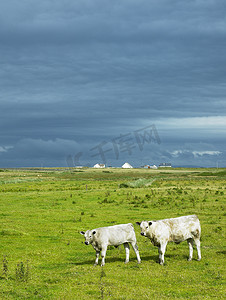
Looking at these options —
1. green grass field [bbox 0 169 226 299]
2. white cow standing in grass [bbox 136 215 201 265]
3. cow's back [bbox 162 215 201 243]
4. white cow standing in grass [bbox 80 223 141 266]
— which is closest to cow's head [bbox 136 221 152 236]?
white cow standing in grass [bbox 136 215 201 265]

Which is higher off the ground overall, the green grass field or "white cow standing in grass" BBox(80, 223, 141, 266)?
"white cow standing in grass" BBox(80, 223, 141, 266)

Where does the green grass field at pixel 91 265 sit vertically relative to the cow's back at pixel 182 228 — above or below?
below

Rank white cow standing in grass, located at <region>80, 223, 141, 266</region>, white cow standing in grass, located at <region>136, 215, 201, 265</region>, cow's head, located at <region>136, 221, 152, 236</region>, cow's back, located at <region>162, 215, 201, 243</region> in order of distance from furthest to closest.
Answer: cow's back, located at <region>162, 215, 201, 243</region>, white cow standing in grass, located at <region>136, 215, 201, 265</region>, cow's head, located at <region>136, 221, 152, 236</region>, white cow standing in grass, located at <region>80, 223, 141, 266</region>

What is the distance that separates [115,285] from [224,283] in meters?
Result: 4.00

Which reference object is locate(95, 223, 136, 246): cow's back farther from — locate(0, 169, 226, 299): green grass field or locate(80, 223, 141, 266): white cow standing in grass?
locate(0, 169, 226, 299): green grass field

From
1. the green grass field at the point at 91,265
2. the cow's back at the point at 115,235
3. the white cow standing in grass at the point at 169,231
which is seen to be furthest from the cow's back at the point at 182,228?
the cow's back at the point at 115,235

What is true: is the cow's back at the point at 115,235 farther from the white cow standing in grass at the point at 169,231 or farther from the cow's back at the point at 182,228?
the cow's back at the point at 182,228

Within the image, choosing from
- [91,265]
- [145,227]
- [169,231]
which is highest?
[145,227]

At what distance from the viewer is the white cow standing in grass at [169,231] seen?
15328 mm

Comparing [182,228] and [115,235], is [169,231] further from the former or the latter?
[115,235]

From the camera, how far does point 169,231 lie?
51.9 feet

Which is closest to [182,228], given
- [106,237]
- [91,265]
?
[106,237]

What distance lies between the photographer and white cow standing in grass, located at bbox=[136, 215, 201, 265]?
1533 centimetres

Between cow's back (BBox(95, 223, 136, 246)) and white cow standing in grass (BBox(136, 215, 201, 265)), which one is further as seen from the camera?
white cow standing in grass (BBox(136, 215, 201, 265))
